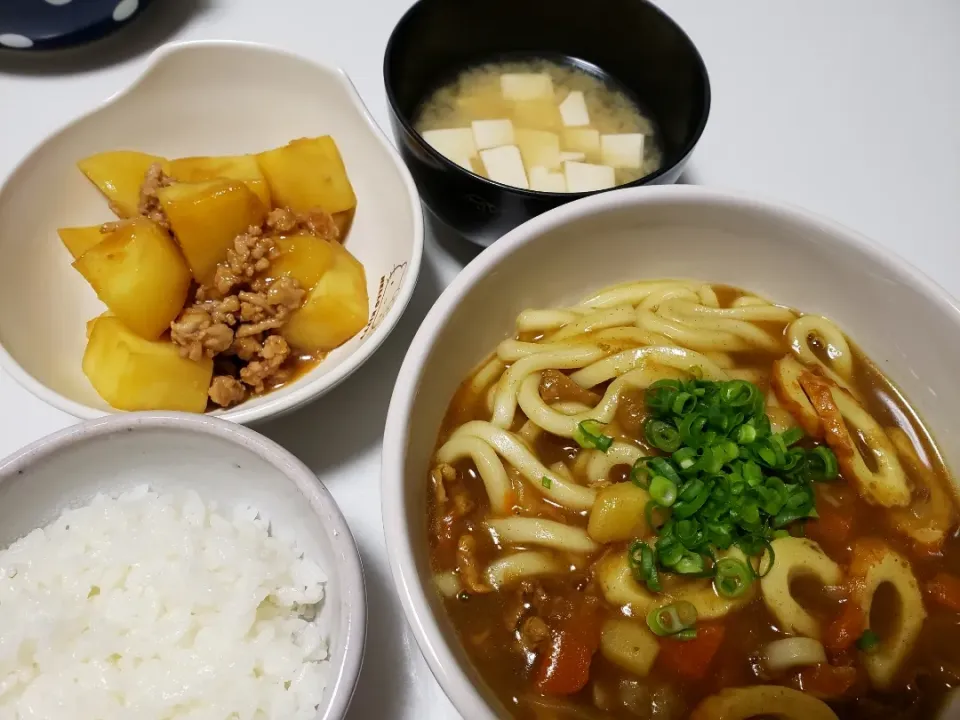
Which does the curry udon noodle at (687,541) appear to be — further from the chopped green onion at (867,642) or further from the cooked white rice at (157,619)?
the cooked white rice at (157,619)

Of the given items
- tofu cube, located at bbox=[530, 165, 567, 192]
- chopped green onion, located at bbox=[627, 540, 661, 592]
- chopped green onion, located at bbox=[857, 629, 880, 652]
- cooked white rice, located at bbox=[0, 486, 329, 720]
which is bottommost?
cooked white rice, located at bbox=[0, 486, 329, 720]

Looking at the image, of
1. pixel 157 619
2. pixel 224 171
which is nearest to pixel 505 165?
pixel 224 171

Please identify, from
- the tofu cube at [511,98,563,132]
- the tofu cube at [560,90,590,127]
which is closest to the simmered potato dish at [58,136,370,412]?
the tofu cube at [511,98,563,132]

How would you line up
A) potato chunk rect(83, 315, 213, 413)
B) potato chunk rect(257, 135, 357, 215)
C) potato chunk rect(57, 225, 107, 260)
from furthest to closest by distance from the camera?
potato chunk rect(257, 135, 357, 215)
potato chunk rect(57, 225, 107, 260)
potato chunk rect(83, 315, 213, 413)

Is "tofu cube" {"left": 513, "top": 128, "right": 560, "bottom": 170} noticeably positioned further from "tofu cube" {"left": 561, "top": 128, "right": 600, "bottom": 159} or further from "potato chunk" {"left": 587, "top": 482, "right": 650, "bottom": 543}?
"potato chunk" {"left": 587, "top": 482, "right": 650, "bottom": 543}

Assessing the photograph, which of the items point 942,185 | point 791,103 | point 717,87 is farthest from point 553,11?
point 942,185

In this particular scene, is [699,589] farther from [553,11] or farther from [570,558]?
[553,11]

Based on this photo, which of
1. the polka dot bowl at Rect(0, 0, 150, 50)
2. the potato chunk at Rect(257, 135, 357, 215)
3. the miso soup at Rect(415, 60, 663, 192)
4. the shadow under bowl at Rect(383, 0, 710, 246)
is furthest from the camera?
the polka dot bowl at Rect(0, 0, 150, 50)
